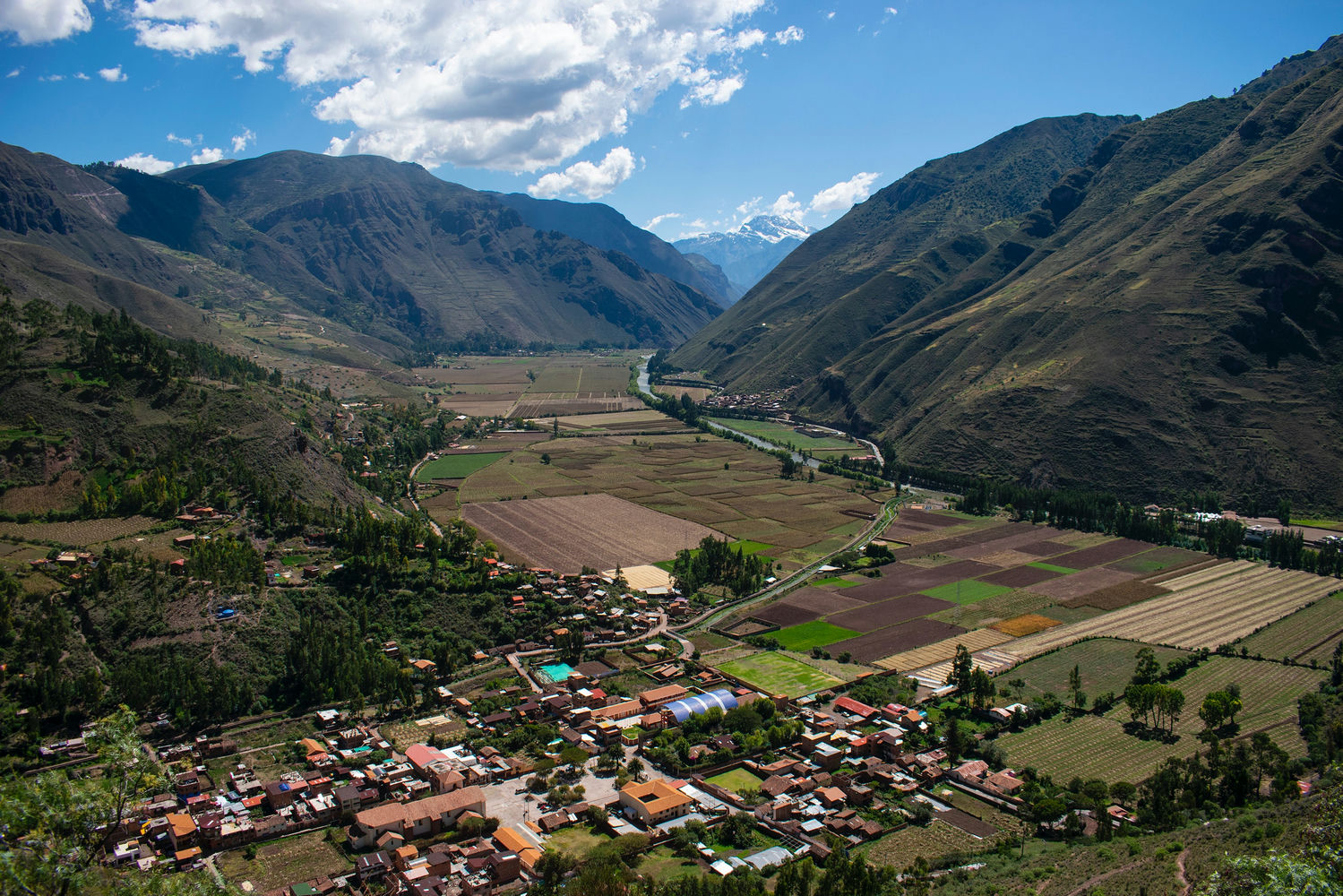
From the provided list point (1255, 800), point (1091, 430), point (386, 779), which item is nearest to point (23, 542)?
point (386, 779)

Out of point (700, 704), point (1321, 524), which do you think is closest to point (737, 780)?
point (700, 704)

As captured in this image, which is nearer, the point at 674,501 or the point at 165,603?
the point at 165,603

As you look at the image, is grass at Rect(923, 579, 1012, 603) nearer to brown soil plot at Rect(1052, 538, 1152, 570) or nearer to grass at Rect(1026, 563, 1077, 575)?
grass at Rect(1026, 563, 1077, 575)

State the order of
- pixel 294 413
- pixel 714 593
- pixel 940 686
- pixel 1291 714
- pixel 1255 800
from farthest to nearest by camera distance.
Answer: pixel 294 413, pixel 714 593, pixel 940 686, pixel 1291 714, pixel 1255 800

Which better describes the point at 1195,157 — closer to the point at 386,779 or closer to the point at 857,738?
the point at 857,738

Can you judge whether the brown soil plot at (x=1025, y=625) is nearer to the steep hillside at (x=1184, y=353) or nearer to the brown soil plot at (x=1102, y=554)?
the brown soil plot at (x=1102, y=554)

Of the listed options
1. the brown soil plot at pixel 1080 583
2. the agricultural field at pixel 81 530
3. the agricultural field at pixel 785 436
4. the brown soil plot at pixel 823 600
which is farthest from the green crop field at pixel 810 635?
the agricultural field at pixel 785 436
